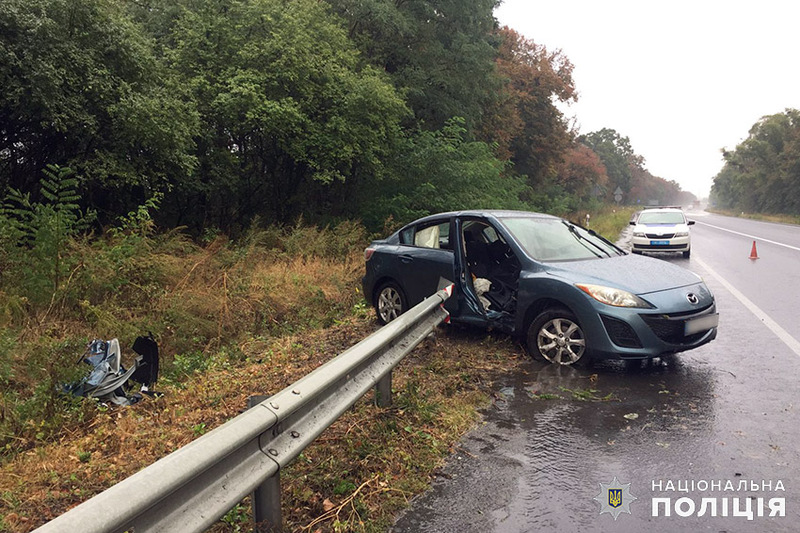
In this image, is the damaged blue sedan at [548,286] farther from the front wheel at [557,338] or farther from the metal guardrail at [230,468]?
the metal guardrail at [230,468]

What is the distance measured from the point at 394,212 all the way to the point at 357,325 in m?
9.45

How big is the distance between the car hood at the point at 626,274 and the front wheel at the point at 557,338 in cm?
41

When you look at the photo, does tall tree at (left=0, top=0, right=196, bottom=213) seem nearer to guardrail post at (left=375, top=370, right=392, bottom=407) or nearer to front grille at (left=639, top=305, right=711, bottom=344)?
guardrail post at (left=375, top=370, right=392, bottom=407)

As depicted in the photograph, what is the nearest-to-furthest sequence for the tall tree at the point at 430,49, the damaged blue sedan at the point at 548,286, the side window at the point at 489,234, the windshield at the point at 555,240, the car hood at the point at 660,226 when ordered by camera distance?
the damaged blue sedan at the point at 548,286 < the windshield at the point at 555,240 < the side window at the point at 489,234 < the car hood at the point at 660,226 < the tall tree at the point at 430,49

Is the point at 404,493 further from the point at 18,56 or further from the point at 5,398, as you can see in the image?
the point at 18,56

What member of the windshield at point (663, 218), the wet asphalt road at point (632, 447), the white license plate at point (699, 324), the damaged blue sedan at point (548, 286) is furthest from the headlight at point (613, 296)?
the windshield at point (663, 218)

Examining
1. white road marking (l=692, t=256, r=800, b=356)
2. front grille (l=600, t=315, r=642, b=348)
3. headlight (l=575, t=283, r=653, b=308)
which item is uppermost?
headlight (l=575, t=283, r=653, b=308)

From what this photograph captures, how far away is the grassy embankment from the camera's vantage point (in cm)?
335

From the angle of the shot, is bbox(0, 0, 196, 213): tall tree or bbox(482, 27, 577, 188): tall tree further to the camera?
bbox(482, 27, 577, 188): tall tree

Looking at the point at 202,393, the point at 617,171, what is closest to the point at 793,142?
the point at 617,171

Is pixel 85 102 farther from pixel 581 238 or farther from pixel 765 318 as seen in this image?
pixel 765 318

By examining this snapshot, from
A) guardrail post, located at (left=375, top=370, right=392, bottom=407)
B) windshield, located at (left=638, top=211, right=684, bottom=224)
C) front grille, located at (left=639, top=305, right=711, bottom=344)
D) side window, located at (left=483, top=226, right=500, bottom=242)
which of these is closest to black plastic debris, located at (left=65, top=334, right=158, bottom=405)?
guardrail post, located at (left=375, top=370, right=392, bottom=407)

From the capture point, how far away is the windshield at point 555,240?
6.45 m

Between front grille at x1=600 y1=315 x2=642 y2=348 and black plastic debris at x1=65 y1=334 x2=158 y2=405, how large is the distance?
4.43 meters
